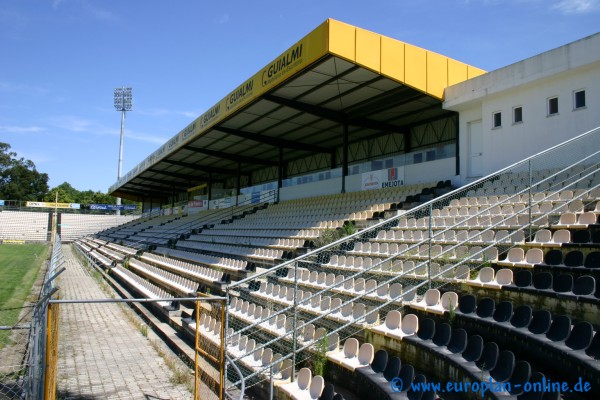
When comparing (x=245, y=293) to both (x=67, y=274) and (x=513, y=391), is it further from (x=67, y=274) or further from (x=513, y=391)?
(x=67, y=274)

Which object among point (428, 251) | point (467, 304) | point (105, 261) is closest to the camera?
point (467, 304)

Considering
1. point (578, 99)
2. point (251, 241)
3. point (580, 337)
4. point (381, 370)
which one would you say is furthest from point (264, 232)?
point (580, 337)

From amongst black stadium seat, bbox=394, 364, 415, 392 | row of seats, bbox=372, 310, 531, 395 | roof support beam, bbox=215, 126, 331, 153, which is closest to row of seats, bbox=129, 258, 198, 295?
roof support beam, bbox=215, 126, 331, 153

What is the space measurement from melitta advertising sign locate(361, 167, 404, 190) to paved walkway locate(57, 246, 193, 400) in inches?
384

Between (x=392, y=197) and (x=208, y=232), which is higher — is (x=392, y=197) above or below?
above

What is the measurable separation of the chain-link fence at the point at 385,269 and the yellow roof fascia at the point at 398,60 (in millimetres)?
4254

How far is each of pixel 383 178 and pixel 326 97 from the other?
3.70m

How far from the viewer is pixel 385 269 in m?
8.15

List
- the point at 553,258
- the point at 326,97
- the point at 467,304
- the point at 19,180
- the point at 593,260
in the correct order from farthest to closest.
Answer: the point at 19,180, the point at 326,97, the point at 553,258, the point at 467,304, the point at 593,260

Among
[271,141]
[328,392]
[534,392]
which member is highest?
[271,141]

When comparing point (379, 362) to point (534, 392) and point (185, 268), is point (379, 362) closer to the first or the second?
point (534, 392)

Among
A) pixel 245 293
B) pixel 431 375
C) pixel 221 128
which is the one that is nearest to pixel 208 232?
pixel 221 128

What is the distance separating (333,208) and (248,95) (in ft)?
17.5

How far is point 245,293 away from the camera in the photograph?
1047 centimetres
